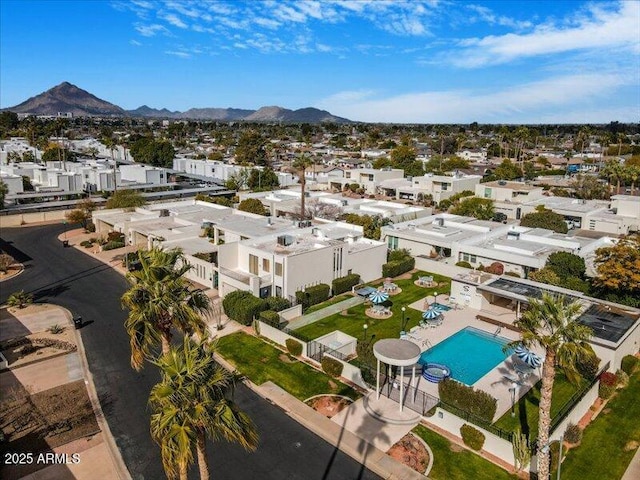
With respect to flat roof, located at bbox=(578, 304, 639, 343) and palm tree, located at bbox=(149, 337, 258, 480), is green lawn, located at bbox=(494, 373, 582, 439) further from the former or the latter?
palm tree, located at bbox=(149, 337, 258, 480)

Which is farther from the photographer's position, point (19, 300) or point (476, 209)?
point (476, 209)

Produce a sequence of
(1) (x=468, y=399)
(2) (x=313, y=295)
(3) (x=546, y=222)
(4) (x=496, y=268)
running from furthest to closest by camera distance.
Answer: (3) (x=546, y=222) → (4) (x=496, y=268) → (2) (x=313, y=295) → (1) (x=468, y=399)

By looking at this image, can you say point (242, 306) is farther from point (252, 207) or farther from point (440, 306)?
point (252, 207)

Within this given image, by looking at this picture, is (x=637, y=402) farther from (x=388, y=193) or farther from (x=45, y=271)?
(x=388, y=193)

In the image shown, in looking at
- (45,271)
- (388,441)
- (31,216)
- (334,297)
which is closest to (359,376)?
(388,441)

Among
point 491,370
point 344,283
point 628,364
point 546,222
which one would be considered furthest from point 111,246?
point 546,222

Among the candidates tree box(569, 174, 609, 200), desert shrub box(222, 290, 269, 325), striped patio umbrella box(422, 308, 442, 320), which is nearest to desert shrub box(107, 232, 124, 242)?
desert shrub box(222, 290, 269, 325)

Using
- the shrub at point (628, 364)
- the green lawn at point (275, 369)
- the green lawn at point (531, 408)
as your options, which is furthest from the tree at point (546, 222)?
the green lawn at point (275, 369)
